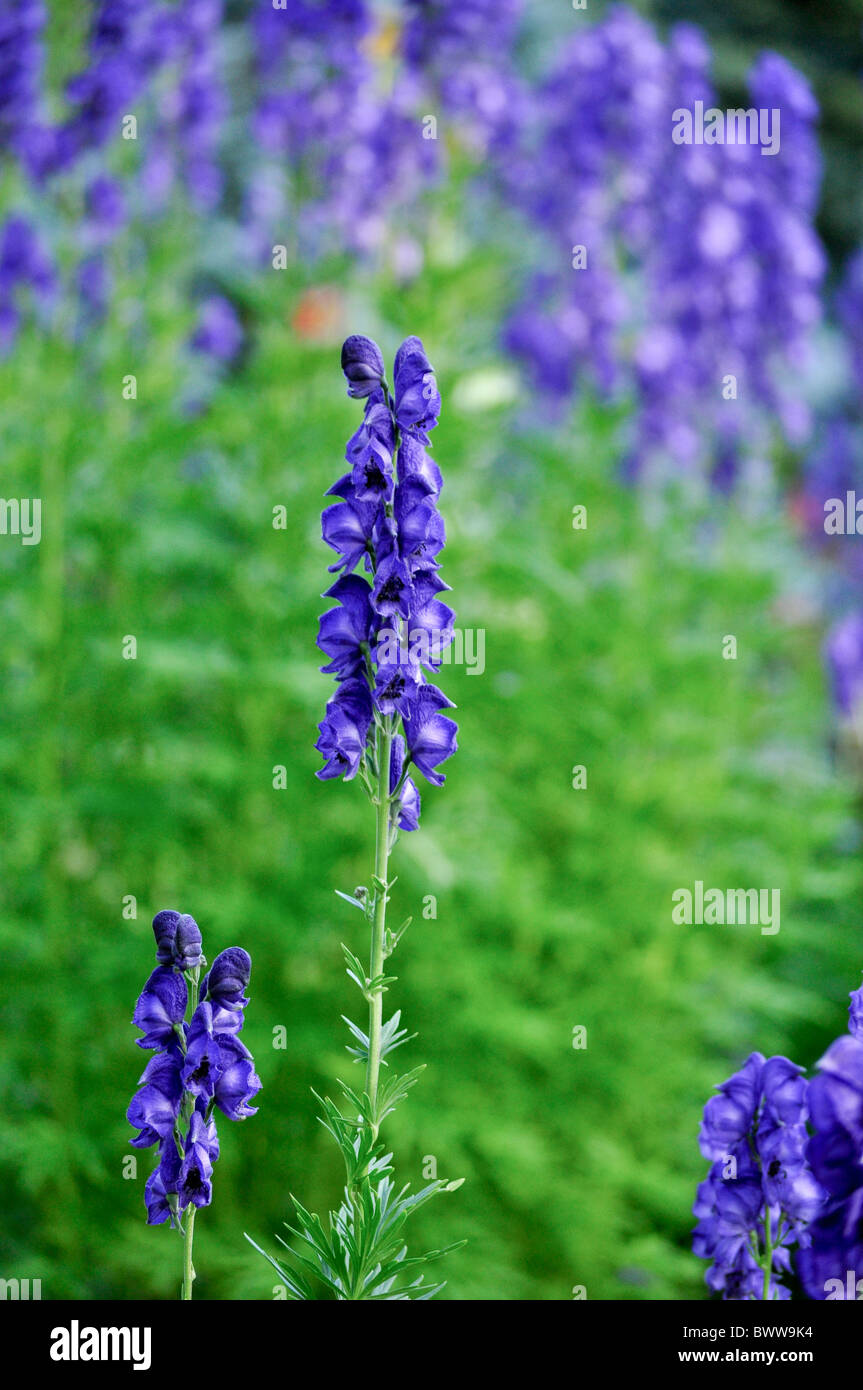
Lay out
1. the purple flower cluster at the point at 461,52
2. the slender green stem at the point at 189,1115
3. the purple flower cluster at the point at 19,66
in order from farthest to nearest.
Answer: the purple flower cluster at the point at 461,52
the purple flower cluster at the point at 19,66
the slender green stem at the point at 189,1115

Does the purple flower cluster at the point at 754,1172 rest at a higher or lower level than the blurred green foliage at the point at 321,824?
lower

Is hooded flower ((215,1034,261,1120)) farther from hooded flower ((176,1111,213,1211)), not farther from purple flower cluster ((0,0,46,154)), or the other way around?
purple flower cluster ((0,0,46,154))

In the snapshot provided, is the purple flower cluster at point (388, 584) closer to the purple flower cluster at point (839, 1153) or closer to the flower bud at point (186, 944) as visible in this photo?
the flower bud at point (186, 944)

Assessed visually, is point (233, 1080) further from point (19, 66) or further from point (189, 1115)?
point (19, 66)

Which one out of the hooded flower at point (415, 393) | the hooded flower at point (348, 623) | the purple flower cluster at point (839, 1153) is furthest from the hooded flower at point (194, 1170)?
the hooded flower at point (415, 393)

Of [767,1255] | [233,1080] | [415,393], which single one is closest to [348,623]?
[415,393]

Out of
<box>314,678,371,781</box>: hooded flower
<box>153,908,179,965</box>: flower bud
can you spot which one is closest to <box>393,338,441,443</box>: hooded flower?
<box>314,678,371,781</box>: hooded flower
